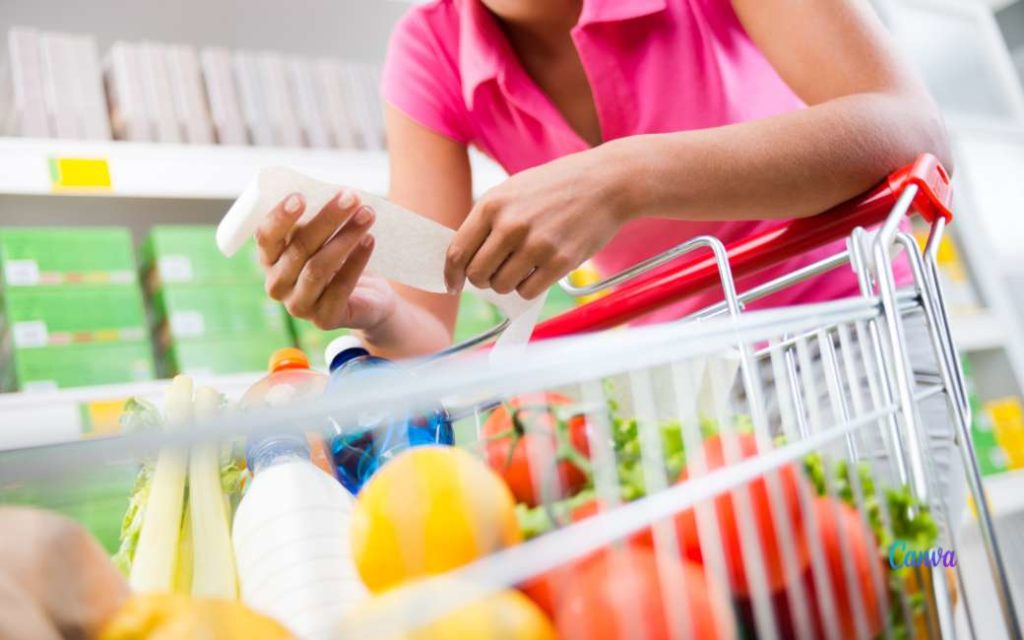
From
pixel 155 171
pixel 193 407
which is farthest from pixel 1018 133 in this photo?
pixel 193 407

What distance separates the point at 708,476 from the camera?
38 centimetres

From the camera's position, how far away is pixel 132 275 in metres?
1.56

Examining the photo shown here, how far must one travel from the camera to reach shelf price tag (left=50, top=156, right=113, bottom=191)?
1.53 m

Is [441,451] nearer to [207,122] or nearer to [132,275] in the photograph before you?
[132,275]

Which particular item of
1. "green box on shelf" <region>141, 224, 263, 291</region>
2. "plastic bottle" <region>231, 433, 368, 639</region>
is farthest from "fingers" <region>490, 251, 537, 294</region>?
"green box on shelf" <region>141, 224, 263, 291</region>

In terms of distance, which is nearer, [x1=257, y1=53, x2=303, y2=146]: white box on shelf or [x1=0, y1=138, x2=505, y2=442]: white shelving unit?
[x1=0, y1=138, x2=505, y2=442]: white shelving unit

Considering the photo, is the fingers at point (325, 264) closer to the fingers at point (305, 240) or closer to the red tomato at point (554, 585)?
the fingers at point (305, 240)

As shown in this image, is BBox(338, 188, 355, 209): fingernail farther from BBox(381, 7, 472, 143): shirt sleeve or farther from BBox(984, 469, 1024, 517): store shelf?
BBox(984, 469, 1024, 517): store shelf

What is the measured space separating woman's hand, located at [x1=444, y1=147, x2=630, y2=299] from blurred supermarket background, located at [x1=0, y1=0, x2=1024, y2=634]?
90 cm

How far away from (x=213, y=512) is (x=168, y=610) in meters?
0.20

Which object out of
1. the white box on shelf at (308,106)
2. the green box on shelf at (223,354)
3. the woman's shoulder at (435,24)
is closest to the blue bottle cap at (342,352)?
the woman's shoulder at (435,24)

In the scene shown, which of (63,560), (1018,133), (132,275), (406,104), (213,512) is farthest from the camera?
(1018,133)

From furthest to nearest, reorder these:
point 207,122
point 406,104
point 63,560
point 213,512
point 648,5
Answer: point 207,122, point 406,104, point 648,5, point 213,512, point 63,560

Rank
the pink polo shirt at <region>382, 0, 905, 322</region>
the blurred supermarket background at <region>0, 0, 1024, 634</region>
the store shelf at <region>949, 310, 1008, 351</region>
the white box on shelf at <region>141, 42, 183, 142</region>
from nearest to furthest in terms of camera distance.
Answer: the pink polo shirt at <region>382, 0, 905, 322</region>
the blurred supermarket background at <region>0, 0, 1024, 634</region>
the white box on shelf at <region>141, 42, 183, 142</region>
the store shelf at <region>949, 310, 1008, 351</region>
